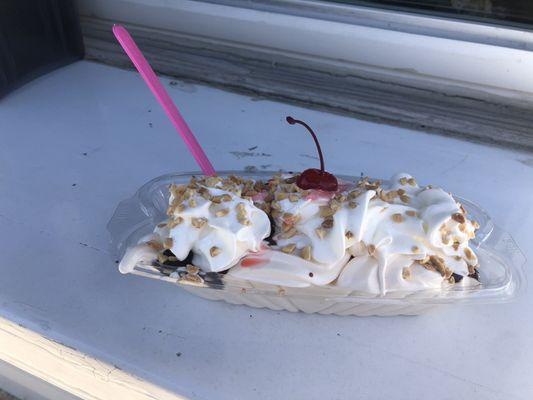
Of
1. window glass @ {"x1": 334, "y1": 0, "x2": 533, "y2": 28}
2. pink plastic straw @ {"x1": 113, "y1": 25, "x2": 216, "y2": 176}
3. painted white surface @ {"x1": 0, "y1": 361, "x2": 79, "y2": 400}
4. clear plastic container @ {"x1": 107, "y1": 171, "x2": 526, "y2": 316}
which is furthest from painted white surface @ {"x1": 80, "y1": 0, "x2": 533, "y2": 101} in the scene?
painted white surface @ {"x1": 0, "y1": 361, "x2": 79, "y2": 400}

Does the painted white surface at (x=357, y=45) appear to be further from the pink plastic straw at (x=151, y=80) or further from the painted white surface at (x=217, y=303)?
the pink plastic straw at (x=151, y=80)

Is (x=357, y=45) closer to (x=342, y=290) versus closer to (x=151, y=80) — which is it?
(x=151, y=80)

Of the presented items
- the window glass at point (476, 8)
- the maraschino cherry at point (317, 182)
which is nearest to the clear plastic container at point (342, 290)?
the maraschino cherry at point (317, 182)

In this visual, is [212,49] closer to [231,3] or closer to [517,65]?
[231,3]

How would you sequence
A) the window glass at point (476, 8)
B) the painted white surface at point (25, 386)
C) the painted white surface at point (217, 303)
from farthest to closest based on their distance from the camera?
the window glass at point (476, 8) → the painted white surface at point (25, 386) → the painted white surface at point (217, 303)

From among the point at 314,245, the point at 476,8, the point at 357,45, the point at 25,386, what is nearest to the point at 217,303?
the point at 314,245

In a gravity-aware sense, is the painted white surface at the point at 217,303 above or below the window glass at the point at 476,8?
below
